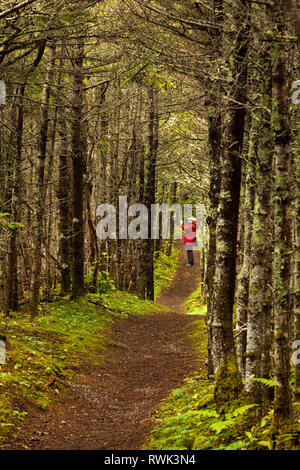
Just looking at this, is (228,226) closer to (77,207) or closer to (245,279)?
(245,279)

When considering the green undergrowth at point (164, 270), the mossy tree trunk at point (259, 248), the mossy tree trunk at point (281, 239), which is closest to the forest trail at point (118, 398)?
the mossy tree trunk at point (259, 248)

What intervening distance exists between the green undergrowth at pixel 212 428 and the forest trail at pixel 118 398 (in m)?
0.37

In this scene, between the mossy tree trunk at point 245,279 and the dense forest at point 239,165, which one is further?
the mossy tree trunk at point 245,279

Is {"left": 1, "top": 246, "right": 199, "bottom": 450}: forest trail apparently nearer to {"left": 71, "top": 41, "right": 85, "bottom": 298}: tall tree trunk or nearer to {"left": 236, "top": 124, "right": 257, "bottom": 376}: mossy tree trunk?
{"left": 236, "top": 124, "right": 257, "bottom": 376}: mossy tree trunk

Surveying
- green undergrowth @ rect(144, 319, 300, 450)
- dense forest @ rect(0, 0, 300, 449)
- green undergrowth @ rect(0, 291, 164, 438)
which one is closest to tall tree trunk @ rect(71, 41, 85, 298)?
green undergrowth @ rect(0, 291, 164, 438)

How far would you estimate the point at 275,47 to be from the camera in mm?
4383

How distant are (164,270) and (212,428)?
1246 inches

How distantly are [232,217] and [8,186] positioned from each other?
28.2 feet

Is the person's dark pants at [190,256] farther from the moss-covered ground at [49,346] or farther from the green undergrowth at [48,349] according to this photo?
the green undergrowth at [48,349]

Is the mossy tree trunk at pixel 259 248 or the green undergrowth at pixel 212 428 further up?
the mossy tree trunk at pixel 259 248

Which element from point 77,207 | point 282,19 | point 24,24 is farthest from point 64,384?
point 77,207

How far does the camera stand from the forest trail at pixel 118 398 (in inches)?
251

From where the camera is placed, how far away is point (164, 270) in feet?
122

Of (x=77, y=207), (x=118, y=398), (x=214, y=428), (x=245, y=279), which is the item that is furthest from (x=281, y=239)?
(x=77, y=207)
